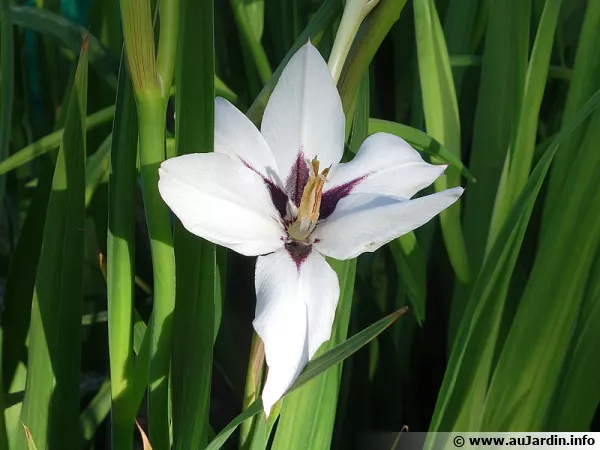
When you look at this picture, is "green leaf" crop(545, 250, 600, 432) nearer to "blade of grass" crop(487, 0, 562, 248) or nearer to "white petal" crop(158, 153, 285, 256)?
"blade of grass" crop(487, 0, 562, 248)

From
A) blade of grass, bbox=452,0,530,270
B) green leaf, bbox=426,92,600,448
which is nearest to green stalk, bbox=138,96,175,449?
green leaf, bbox=426,92,600,448

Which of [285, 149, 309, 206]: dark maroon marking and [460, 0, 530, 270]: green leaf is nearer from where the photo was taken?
[285, 149, 309, 206]: dark maroon marking

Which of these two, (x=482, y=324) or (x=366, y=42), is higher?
(x=366, y=42)

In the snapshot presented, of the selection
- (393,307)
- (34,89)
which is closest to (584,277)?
(393,307)

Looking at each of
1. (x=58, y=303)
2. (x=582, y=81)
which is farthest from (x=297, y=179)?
(x=582, y=81)

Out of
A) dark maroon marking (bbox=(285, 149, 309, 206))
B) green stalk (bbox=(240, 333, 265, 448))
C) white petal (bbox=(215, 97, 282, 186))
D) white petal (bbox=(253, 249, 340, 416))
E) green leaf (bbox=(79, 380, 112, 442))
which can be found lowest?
green leaf (bbox=(79, 380, 112, 442))

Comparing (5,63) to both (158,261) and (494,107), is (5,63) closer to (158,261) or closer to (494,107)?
(158,261)
